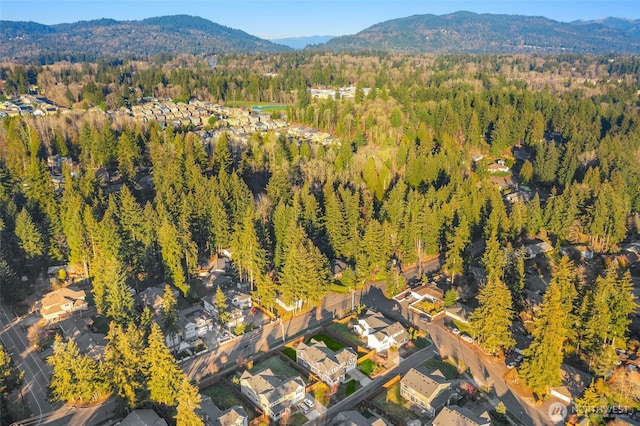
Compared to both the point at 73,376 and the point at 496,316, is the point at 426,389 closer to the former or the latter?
the point at 496,316

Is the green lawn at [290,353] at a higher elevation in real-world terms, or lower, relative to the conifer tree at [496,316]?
lower

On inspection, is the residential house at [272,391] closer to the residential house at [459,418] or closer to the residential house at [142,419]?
the residential house at [142,419]

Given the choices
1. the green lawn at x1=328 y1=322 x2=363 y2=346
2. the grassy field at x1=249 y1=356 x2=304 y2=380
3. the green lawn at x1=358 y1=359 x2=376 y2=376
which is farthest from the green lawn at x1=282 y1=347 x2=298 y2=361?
the green lawn at x1=358 y1=359 x2=376 y2=376

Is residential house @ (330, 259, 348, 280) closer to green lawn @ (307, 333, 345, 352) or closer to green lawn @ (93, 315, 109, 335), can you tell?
green lawn @ (307, 333, 345, 352)

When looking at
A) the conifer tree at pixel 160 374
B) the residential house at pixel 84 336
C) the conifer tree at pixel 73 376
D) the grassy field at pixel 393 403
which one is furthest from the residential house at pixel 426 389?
the residential house at pixel 84 336

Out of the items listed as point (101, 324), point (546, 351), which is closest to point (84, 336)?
point (101, 324)
